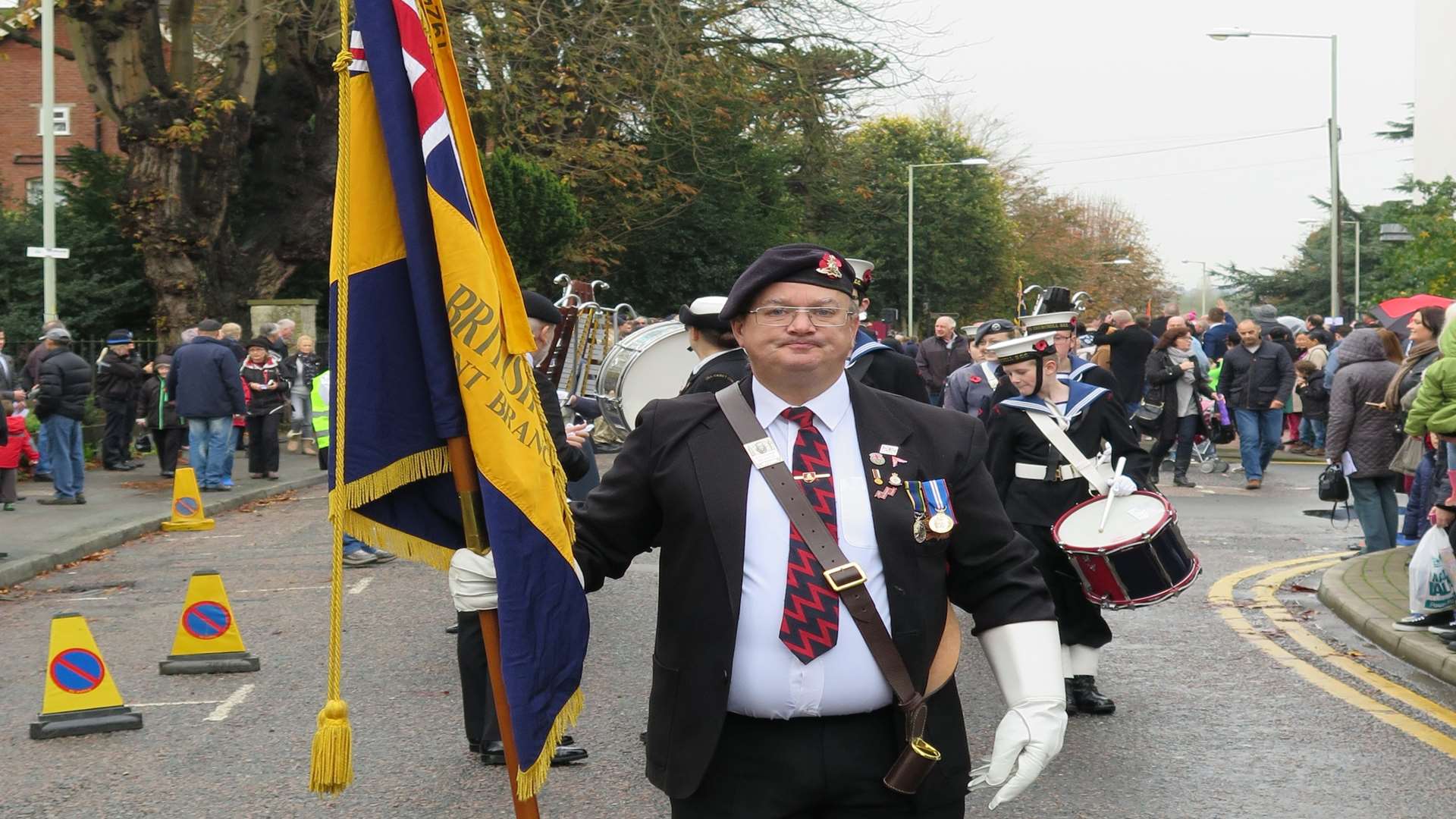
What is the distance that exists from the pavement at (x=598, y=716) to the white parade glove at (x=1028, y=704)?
2.64 meters

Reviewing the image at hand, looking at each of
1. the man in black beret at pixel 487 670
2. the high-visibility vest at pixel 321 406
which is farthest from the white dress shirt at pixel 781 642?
the high-visibility vest at pixel 321 406

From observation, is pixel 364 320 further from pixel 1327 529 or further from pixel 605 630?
pixel 1327 529

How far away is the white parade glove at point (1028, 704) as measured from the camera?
3133 millimetres

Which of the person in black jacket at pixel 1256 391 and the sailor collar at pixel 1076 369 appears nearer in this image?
the sailor collar at pixel 1076 369

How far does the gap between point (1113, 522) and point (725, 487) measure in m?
4.03

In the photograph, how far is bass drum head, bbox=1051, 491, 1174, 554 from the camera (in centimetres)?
655

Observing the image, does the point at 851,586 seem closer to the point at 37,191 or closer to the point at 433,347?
the point at 433,347

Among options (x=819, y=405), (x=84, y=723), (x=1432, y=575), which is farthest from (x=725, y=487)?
(x=1432, y=575)

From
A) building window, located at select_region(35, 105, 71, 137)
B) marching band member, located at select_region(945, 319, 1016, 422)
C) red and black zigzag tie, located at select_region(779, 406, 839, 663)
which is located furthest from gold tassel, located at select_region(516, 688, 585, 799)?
building window, located at select_region(35, 105, 71, 137)

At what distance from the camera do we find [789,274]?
323cm

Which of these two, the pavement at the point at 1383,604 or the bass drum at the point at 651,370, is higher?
the bass drum at the point at 651,370

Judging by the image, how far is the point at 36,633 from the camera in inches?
389

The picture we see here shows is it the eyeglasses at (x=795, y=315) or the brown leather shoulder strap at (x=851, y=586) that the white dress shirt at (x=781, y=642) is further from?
the eyeglasses at (x=795, y=315)

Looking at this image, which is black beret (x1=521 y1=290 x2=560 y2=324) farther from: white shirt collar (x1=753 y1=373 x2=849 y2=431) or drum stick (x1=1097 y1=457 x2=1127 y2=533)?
white shirt collar (x1=753 y1=373 x2=849 y2=431)
